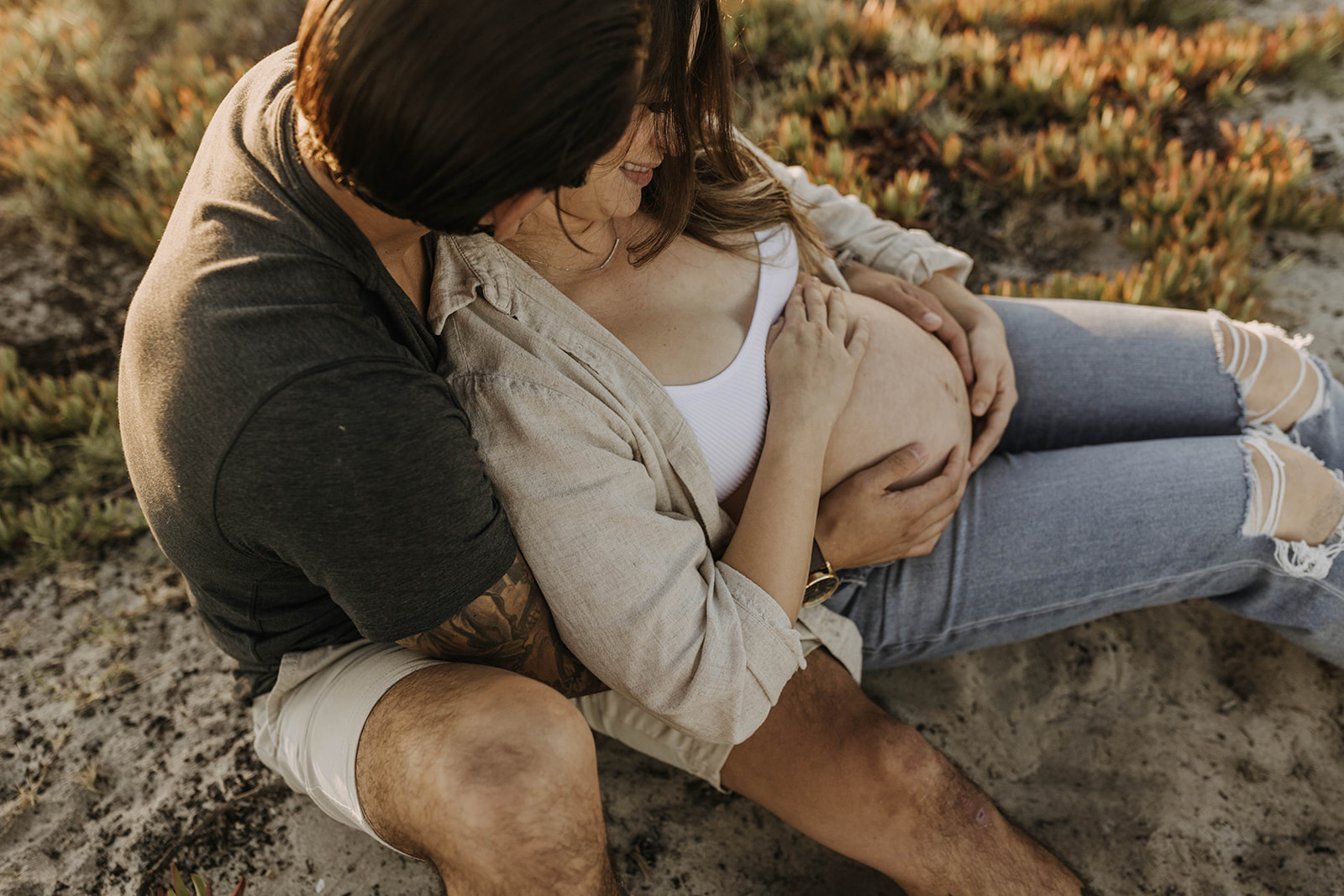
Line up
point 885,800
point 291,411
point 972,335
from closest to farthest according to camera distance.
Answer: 1. point 291,411
2. point 885,800
3. point 972,335

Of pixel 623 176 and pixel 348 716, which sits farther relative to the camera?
pixel 623 176

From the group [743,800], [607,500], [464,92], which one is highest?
[464,92]

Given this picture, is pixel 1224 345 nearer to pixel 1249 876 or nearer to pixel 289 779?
pixel 1249 876

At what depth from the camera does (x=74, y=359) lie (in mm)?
3811

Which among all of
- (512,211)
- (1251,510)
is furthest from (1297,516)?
(512,211)

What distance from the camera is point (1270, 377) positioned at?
8.56ft

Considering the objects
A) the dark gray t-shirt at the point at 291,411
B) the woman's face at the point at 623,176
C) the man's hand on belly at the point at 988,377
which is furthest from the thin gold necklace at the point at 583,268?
the man's hand on belly at the point at 988,377

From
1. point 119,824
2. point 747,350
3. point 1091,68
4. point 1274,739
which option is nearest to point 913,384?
point 747,350

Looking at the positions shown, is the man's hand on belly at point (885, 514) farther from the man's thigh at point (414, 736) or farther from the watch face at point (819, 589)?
the man's thigh at point (414, 736)

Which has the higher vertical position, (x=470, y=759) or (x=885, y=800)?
(x=470, y=759)

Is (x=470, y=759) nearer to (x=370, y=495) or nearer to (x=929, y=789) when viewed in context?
(x=370, y=495)

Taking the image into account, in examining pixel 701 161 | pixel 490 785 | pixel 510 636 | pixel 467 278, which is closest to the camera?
pixel 490 785

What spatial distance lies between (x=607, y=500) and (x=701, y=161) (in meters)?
1.26

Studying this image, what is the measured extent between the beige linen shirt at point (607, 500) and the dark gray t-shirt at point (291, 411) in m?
0.12
